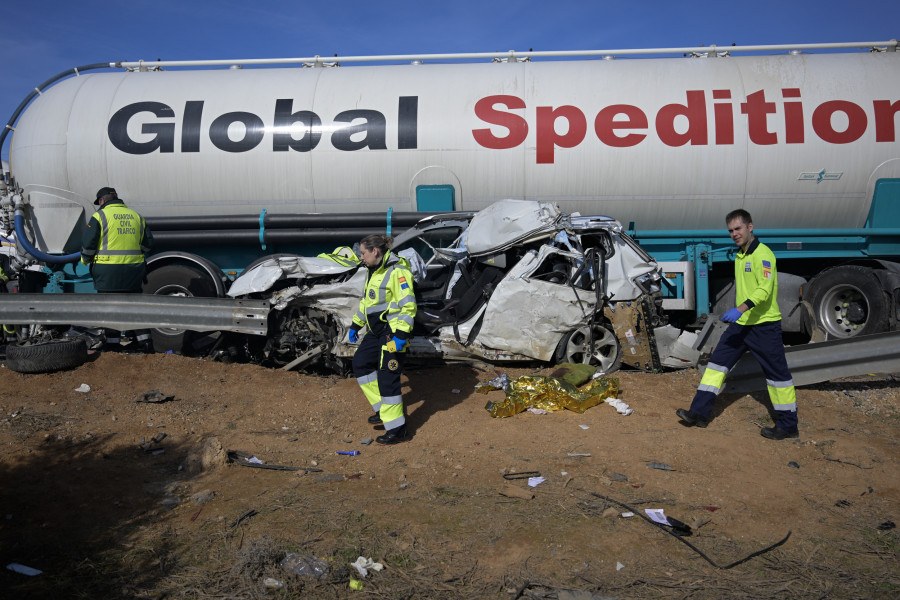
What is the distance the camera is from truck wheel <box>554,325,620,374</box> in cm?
671

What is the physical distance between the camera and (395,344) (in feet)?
16.5

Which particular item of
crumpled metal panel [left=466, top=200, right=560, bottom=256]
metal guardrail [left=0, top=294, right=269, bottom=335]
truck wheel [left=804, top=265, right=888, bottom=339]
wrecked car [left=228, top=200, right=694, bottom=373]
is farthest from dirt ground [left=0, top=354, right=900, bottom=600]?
crumpled metal panel [left=466, top=200, right=560, bottom=256]

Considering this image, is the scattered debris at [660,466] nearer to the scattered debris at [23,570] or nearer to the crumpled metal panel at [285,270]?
the crumpled metal panel at [285,270]

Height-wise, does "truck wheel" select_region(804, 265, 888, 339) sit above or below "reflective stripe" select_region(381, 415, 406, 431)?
above

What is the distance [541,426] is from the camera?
554 cm

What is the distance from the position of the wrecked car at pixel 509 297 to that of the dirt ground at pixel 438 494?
1.47ft

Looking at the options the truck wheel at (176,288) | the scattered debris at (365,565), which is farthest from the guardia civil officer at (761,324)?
the truck wheel at (176,288)

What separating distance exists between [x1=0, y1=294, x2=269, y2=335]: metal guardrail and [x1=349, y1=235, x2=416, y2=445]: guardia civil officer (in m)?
2.45

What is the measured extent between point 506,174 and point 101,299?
4.93 metres

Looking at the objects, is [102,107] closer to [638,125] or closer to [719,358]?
[638,125]

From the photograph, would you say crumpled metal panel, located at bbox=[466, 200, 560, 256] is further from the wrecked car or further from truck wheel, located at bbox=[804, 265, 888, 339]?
truck wheel, located at bbox=[804, 265, 888, 339]

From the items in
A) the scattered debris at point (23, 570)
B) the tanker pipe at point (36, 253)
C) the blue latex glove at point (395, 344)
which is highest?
the tanker pipe at point (36, 253)

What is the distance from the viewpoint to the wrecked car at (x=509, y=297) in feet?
21.7

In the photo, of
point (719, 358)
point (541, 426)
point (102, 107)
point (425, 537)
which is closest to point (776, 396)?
point (719, 358)
